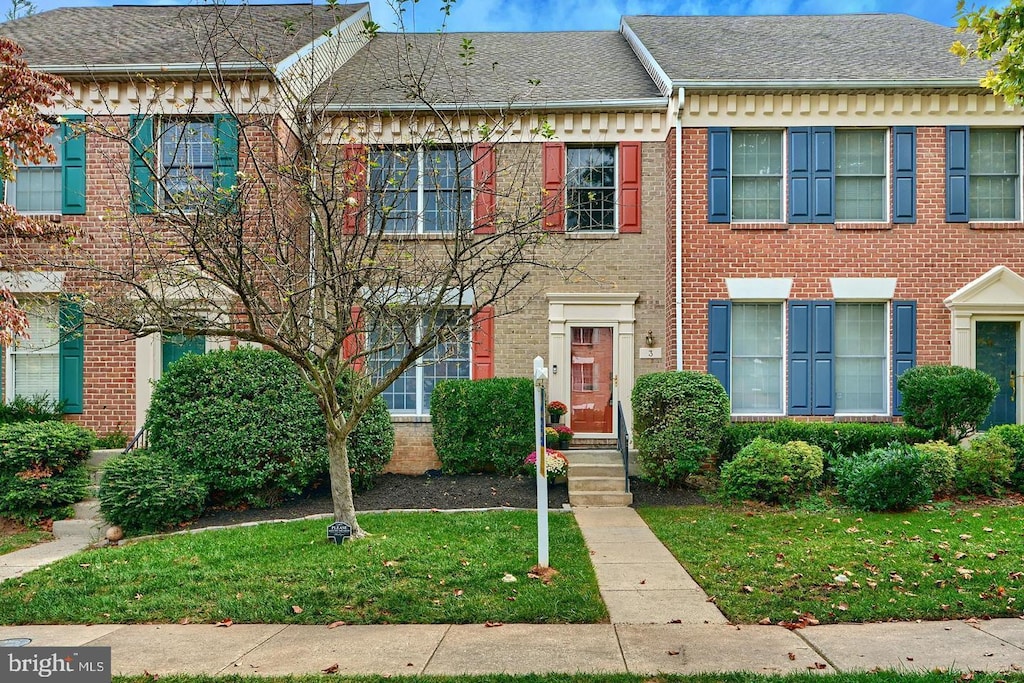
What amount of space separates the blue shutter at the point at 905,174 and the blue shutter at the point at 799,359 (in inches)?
85.6

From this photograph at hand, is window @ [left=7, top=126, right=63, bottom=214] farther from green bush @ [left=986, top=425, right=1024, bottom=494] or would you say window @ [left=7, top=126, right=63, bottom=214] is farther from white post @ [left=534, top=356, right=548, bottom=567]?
green bush @ [left=986, top=425, right=1024, bottom=494]

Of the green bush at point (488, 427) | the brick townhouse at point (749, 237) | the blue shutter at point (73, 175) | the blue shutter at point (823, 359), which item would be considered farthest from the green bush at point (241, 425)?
the blue shutter at point (823, 359)

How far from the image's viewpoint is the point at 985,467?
9672mm

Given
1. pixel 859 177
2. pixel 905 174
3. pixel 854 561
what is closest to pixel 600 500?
pixel 854 561

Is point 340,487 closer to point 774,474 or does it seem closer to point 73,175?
point 774,474

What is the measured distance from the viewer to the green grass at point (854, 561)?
5.66 m

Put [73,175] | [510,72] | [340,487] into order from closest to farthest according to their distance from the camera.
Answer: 1. [340,487]
2. [73,175]
3. [510,72]

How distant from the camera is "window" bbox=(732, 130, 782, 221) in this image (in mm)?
12172

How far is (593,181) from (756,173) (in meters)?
2.75

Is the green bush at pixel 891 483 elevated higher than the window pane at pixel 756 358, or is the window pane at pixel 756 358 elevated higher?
the window pane at pixel 756 358

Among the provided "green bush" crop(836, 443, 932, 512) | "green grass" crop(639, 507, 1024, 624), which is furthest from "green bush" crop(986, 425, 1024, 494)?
"green bush" crop(836, 443, 932, 512)

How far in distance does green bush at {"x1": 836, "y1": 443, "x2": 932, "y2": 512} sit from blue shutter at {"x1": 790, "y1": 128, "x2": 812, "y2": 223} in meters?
4.43

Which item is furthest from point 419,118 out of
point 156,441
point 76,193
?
point 156,441

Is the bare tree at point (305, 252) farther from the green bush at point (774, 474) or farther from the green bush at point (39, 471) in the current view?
the green bush at point (774, 474)
